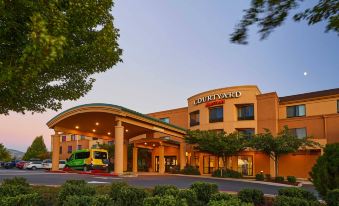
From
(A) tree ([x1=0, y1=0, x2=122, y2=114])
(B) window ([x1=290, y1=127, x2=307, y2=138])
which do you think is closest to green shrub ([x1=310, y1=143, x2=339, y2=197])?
(A) tree ([x1=0, y1=0, x2=122, y2=114])

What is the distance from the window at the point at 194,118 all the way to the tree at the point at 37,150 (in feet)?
128

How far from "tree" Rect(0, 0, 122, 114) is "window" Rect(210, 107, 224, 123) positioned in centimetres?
3069

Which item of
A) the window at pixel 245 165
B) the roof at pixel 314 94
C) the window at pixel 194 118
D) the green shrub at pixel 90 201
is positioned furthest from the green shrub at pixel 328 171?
the window at pixel 194 118

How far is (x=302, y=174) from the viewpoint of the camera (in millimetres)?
39312

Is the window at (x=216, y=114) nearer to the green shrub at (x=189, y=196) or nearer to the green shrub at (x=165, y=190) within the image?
the green shrub at (x=165, y=190)

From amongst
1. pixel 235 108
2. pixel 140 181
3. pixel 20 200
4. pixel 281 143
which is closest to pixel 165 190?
pixel 20 200

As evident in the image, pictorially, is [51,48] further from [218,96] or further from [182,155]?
[218,96]

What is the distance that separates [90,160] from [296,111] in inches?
954

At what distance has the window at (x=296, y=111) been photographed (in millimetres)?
41531

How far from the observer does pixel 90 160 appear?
119ft

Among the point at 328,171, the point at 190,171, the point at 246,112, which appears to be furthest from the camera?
the point at 246,112

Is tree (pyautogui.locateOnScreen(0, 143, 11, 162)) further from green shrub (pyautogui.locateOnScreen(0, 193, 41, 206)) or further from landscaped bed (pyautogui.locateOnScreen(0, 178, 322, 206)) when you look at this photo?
green shrub (pyautogui.locateOnScreen(0, 193, 41, 206))

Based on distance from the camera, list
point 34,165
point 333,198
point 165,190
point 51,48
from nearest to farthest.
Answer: point 51,48 → point 333,198 → point 165,190 → point 34,165

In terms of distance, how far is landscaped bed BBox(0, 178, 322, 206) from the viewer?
8.79m
